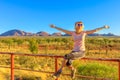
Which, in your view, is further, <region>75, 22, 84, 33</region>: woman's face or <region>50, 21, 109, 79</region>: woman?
<region>75, 22, 84, 33</region>: woman's face

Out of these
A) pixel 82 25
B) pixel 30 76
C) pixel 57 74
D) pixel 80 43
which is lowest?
pixel 30 76

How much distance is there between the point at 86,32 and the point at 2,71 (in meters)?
10.3

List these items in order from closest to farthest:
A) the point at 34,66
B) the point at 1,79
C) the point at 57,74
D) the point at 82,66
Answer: the point at 57,74
the point at 1,79
the point at 82,66
the point at 34,66

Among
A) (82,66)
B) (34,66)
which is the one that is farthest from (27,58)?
(82,66)

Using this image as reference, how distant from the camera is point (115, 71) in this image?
16062 millimetres

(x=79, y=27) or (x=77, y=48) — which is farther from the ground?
(x=79, y=27)

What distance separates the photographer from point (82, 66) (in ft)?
55.5

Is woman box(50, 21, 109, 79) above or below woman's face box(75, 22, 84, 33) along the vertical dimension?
below

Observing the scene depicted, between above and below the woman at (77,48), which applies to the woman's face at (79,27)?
above

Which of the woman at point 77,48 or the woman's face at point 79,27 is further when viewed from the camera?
the woman's face at point 79,27

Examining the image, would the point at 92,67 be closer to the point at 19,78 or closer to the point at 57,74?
the point at 19,78

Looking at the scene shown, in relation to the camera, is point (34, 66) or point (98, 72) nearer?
point (98, 72)

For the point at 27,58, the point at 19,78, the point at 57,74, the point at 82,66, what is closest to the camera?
the point at 57,74

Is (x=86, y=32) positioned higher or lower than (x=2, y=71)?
higher
